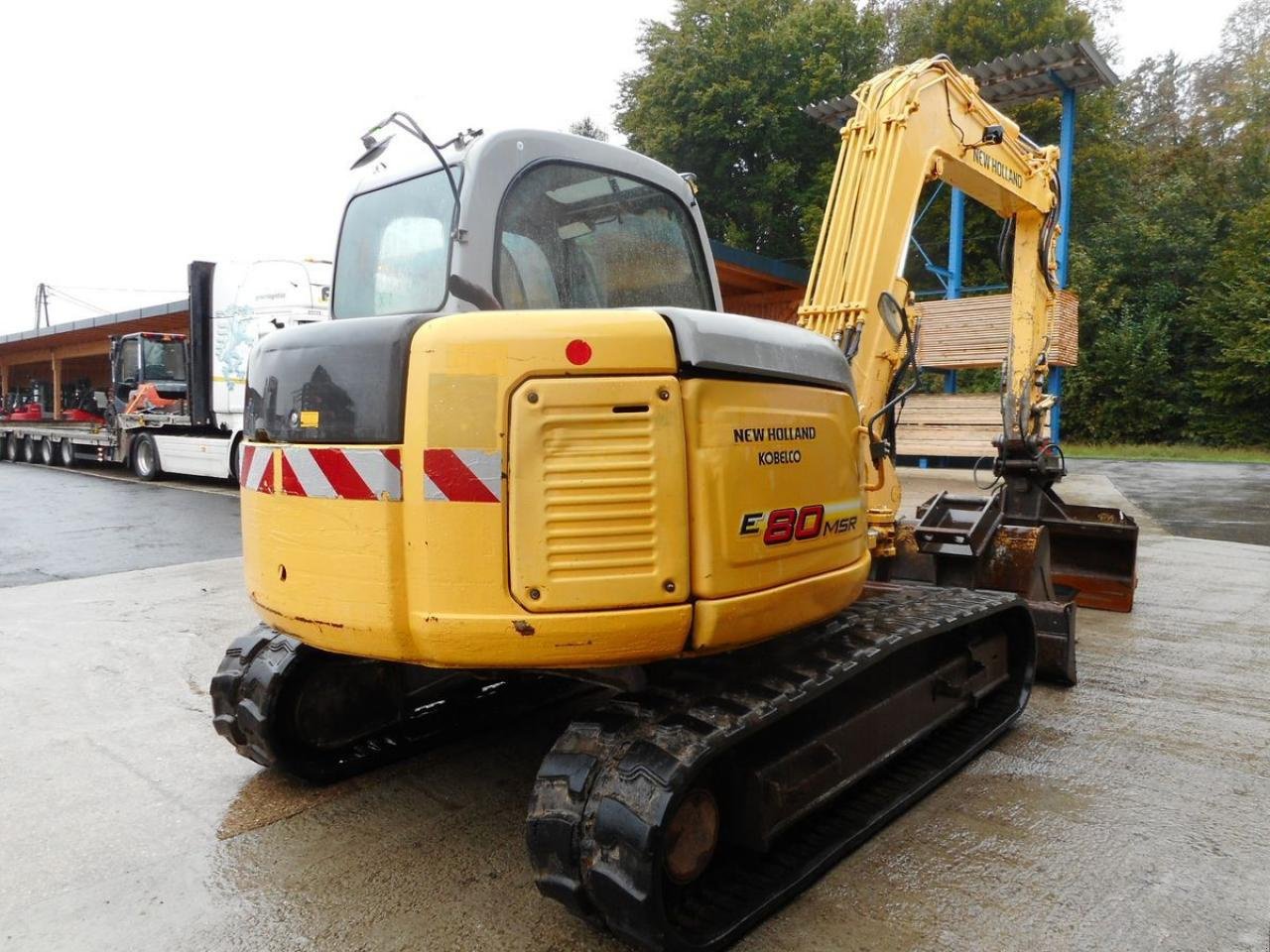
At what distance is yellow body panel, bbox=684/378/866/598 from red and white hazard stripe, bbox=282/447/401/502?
0.80 metres

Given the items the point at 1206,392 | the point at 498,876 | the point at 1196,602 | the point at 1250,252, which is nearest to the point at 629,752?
the point at 498,876

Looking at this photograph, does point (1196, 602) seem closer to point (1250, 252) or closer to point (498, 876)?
point (498, 876)

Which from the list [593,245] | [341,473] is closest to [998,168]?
[593,245]

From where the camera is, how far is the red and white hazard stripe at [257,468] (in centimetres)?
271

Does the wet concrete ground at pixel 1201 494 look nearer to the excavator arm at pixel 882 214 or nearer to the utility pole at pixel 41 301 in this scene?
the excavator arm at pixel 882 214

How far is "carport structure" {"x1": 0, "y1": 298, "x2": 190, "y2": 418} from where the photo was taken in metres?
23.2

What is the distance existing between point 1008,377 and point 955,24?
2565 cm

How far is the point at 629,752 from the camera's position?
238 centimetres

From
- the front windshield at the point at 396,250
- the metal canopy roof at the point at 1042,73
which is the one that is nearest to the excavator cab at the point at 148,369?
the metal canopy roof at the point at 1042,73

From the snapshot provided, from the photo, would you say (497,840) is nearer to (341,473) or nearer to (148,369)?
(341,473)

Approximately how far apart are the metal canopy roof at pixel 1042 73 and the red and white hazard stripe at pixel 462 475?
13.2m

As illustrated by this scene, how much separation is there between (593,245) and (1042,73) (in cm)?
1342

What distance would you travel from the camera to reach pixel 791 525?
8.71 ft

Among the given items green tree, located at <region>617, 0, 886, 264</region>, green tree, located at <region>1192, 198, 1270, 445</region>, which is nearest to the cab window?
green tree, located at <region>617, 0, 886, 264</region>
